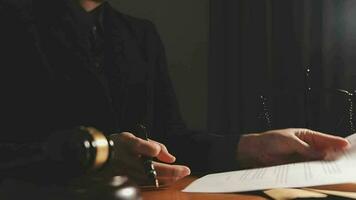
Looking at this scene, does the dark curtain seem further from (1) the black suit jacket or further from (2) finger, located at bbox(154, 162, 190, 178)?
(2) finger, located at bbox(154, 162, 190, 178)

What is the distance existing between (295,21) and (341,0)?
0.23m

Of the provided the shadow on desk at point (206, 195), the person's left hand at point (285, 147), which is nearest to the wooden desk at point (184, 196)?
the shadow on desk at point (206, 195)

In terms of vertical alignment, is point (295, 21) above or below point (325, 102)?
above

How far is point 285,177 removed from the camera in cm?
65

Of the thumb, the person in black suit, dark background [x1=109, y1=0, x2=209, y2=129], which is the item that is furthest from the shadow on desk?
dark background [x1=109, y1=0, x2=209, y2=129]

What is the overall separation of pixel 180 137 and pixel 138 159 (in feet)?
1.30

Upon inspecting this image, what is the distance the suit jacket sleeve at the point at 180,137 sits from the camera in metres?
0.91

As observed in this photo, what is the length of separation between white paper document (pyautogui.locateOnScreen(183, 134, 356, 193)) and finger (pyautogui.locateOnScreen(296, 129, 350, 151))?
1.9 inches

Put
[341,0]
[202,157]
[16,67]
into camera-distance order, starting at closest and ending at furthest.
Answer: [202,157], [16,67], [341,0]

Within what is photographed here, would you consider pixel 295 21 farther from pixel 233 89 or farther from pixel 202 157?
pixel 202 157

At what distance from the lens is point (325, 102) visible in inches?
92.5

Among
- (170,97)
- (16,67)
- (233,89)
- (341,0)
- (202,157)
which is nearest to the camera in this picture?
(202,157)

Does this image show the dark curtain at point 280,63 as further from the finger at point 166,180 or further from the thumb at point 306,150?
the finger at point 166,180

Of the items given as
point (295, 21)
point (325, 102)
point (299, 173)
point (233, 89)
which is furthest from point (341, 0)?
point (299, 173)
